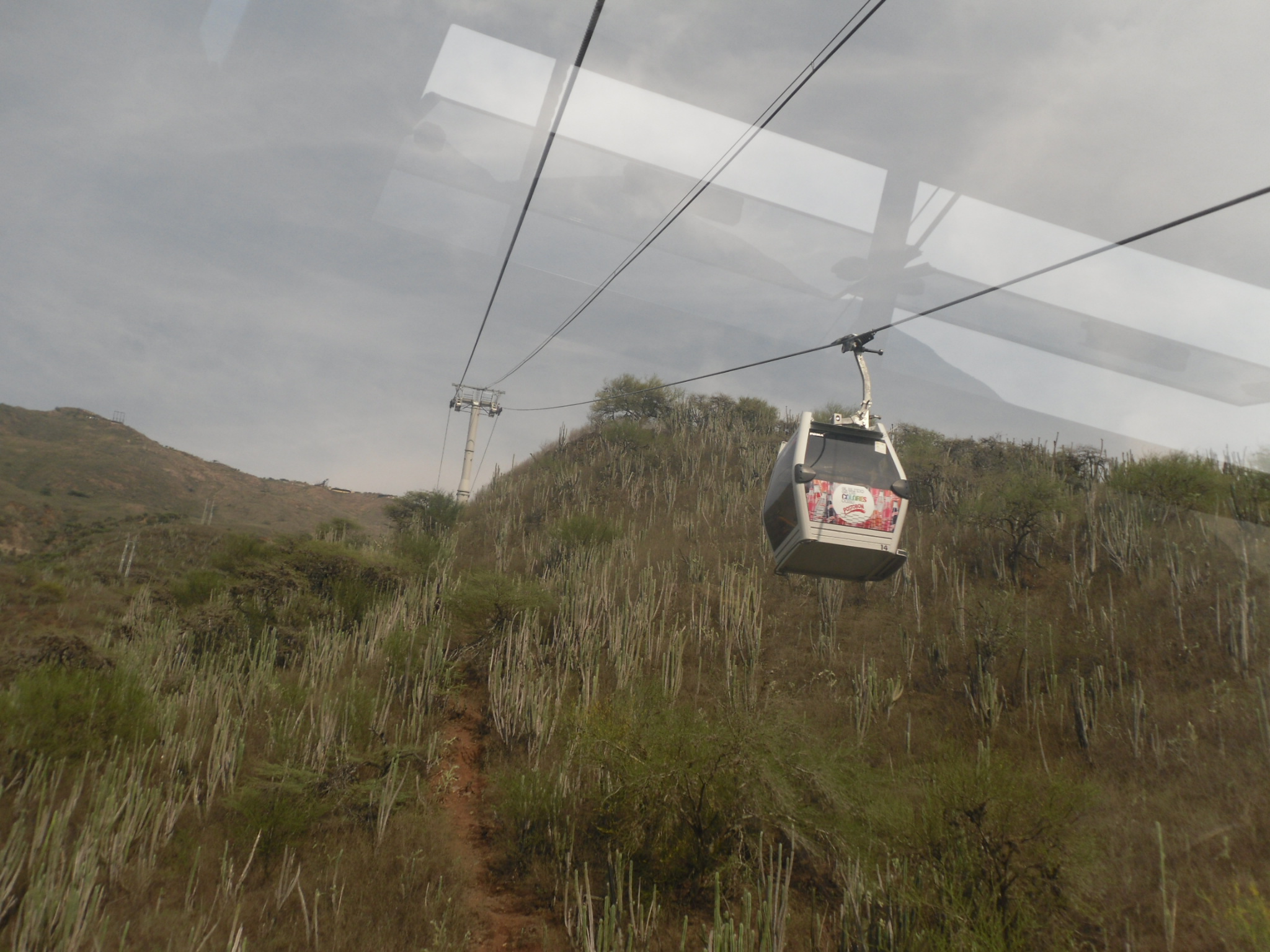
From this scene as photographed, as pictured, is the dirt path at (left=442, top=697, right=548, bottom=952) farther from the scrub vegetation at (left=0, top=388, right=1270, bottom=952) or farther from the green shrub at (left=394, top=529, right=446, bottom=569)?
the green shrub at (left=394, top=529, right=446, bottom=569)

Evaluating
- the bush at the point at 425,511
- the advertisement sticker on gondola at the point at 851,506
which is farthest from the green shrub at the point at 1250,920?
the bush at the point at 425,511

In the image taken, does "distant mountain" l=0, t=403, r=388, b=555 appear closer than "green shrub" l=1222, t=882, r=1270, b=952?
No

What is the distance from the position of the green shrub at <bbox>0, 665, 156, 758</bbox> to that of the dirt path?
3606 millimetres

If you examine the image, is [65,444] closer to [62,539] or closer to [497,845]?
[62,539]

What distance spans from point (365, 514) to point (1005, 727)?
59420 millimetres

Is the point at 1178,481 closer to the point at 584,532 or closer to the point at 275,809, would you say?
the point at 584,532

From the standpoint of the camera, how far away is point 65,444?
5312cm

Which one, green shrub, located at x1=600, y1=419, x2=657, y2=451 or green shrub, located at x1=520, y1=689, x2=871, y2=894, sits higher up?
green shrub, located at x1=600, y1=419, x2=657, y2=451

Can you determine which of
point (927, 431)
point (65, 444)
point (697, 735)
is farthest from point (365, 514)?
point (697, 735)

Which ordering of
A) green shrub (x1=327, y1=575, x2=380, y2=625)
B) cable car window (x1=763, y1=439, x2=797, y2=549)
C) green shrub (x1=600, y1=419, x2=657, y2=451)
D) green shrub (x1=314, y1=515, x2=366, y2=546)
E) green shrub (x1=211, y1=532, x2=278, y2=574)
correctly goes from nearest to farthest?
1. cable car window (x1=763, y1=439, x2=797, y2=549)
2. green shrub (x1=327, y1=575, x2=380, y2=625)
3. green shrub (x1=211, y1=532, x2=278, y2=574)
4. green shrub (x1=314, y1=515, x2=366, y2=546)
5. green shrub (x1=600, y1=419, x2=657, y2=451)

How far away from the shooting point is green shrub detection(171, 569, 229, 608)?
15.7 m

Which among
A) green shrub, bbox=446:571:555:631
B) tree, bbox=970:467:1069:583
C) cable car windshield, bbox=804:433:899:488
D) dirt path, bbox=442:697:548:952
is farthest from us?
tree, bbox=970:467:1069:583

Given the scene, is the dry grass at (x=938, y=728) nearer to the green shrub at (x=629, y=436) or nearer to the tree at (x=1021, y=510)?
the tree at (x=1021, y=510)

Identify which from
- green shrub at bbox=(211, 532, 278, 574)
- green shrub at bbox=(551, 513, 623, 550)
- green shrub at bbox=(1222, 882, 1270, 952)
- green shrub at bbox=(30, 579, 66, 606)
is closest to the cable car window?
green shrub at bbox=(1222, 882, 1270, 952)
